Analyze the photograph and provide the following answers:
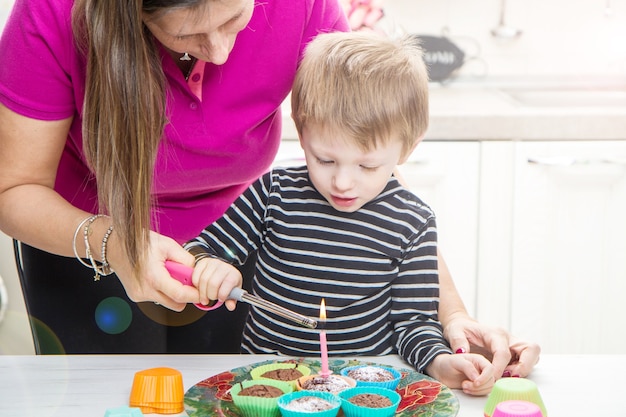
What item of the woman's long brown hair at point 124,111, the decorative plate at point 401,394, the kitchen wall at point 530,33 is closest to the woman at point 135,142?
the woman's long brown hair at point 124,111

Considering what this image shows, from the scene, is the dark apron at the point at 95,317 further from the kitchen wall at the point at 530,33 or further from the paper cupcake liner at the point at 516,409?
the kitchen wall at the point at 530,33

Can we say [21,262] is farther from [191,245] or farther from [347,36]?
[347,36]

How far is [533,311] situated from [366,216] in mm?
1142

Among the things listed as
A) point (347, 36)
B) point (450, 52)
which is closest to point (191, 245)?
point (347, 36)

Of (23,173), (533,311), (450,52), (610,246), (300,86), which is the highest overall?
(450,52)

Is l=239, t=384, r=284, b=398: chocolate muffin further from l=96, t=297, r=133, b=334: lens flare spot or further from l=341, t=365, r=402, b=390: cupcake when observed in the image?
l=96, t=297, r=133, b=334: lens flare spot

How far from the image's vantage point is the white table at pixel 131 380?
3.25 ft

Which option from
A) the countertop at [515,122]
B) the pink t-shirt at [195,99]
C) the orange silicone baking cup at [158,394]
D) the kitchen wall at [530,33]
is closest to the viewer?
the orange silicone baking cup at [158,394]

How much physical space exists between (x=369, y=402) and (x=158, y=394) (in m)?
0.25

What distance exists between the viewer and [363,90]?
1.25 meters

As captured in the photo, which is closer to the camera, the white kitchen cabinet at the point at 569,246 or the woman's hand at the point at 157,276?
the woman's hand at the point at 157,276

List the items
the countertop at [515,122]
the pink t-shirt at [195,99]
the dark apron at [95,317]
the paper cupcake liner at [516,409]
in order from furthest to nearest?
the countertop at [515,122] < the dark apron at [95,317] < the pink t-shirt at [195,99] < the paper cupcake liner at [516,409]

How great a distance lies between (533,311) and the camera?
231 centimetres

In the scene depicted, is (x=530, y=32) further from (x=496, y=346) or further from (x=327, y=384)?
(x=327, y=384)
